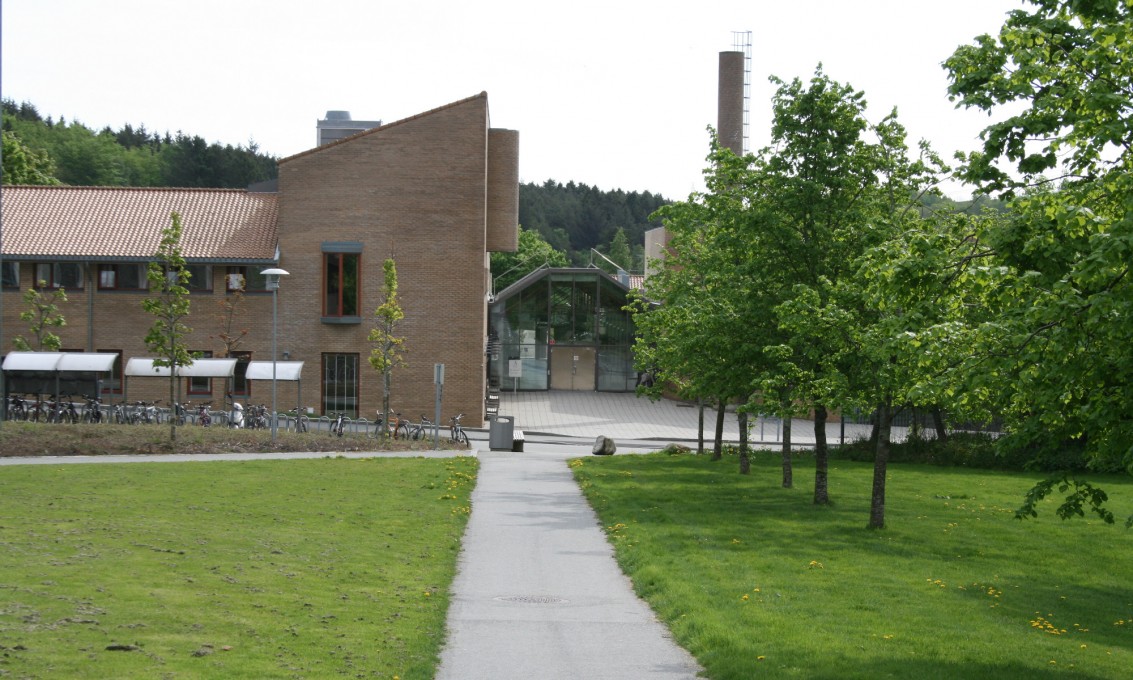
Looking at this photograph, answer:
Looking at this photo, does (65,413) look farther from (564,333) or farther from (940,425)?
(564,333)

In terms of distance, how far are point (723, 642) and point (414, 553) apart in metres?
6.20

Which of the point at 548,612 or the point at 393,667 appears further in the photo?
the point at 548,612

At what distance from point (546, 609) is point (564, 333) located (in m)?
57.0

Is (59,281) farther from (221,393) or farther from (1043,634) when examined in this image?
(1043,634)

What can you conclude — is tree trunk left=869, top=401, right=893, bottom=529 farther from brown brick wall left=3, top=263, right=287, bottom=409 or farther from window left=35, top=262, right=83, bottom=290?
window left=35, top=262, right=83, bottom=290

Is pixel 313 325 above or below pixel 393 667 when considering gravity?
above

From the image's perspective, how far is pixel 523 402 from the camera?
65.9m

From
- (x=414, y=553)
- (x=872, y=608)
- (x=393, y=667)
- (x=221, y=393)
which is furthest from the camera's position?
(x=221, y=393)

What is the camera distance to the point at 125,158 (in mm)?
Answer: 129375

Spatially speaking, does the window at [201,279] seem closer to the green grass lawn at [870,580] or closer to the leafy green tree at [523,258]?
the green grass lawn at [870,580]

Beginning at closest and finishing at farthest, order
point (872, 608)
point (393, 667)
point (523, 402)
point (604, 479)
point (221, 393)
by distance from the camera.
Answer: point (393, 667)
point (872, 608)
point (604, 479)
point (221, 393)
point (523, 402)

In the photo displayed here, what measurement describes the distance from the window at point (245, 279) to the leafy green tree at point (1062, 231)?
4136cm

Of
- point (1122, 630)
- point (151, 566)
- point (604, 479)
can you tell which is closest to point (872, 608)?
point (1122, 630)

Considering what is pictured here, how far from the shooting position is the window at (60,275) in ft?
161
